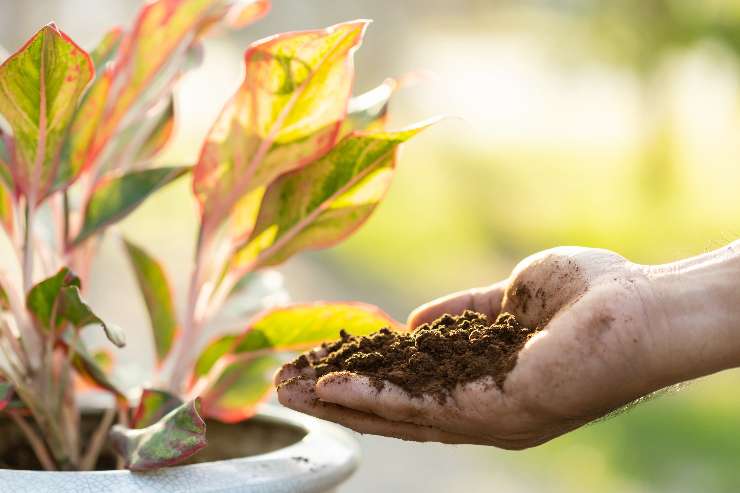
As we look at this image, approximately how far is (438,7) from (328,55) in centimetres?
978

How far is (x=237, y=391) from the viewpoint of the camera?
4.12 feet

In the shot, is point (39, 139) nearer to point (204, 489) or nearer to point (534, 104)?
point (204, 489)

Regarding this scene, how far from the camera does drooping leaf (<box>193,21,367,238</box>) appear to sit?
3.56 feet

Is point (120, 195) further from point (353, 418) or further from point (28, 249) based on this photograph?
point (353, 418)

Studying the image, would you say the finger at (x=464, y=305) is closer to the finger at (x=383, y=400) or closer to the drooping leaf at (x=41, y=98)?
the finger at (x=383, y=400)

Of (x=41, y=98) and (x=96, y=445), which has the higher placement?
(x=41, y=98)

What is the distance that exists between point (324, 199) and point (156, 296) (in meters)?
0.28

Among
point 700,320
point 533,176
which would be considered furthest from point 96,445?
A: point 533,176

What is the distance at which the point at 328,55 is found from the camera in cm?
109

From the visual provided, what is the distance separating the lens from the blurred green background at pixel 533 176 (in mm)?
3018

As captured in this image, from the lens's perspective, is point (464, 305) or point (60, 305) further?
point (464, 305)

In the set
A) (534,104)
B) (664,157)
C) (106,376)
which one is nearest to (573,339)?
(106,376)

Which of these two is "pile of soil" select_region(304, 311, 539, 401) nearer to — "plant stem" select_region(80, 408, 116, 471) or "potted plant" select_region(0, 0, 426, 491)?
"potted plant" select_region(0, 0, 426, 491)

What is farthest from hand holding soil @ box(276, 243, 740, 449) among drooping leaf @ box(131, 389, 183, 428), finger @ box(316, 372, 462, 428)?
drooping leaf @ box(131, 389, 183, 428)
